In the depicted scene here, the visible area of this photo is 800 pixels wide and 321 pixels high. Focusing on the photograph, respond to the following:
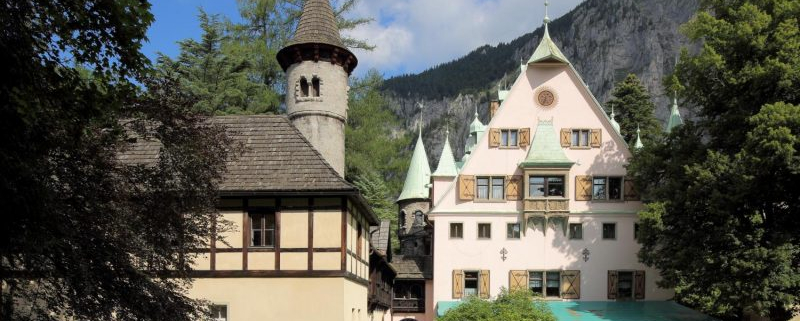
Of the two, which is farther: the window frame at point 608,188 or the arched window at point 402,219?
the arched window at point 402,219

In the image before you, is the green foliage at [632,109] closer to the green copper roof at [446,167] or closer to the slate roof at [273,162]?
the green copper roof at [446,167]

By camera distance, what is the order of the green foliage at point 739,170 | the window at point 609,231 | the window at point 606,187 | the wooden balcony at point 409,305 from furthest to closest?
the wooden balcony at point 409,305, the window at point 606,187, the window at point 609,231, the green foliage at point 739,170

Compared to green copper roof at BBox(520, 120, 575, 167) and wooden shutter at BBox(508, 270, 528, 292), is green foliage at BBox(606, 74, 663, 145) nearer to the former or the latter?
green copper roof at BBox(520, 120, 575, 167)

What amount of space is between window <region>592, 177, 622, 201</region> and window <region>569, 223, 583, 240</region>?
65.0 inches

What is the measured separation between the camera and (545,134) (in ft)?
114

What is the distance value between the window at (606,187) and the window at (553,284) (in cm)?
424

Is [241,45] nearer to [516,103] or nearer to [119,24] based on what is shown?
[516,103]

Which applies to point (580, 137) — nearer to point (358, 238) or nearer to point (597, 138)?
point (597, 138)

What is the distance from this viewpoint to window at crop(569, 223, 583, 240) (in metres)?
34.7

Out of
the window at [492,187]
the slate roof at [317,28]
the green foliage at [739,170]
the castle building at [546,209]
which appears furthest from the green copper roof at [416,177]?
the green foliage at [739,170]

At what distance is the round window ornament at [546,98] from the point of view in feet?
116

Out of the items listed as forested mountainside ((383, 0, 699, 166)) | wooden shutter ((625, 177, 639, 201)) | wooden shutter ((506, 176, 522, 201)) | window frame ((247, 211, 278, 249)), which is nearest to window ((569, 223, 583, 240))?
wooden shutter ((625, 177, 639, 201))

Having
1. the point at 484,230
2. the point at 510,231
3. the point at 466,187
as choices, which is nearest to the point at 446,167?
the point at 466,187

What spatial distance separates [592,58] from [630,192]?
119 m
